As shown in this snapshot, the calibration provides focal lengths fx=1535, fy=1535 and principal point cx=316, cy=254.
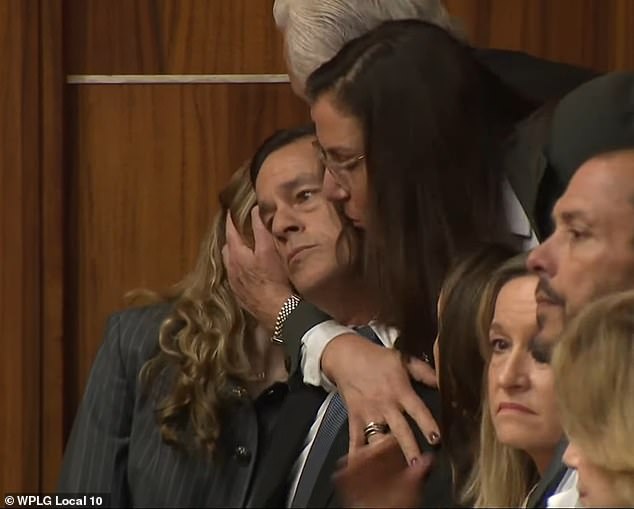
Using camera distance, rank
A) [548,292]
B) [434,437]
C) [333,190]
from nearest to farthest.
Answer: [548,292] < [434,437] < [333,190]

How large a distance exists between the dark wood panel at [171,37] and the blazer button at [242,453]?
0.51 meters

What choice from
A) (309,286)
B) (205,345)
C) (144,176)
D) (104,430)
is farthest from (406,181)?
(144,176)

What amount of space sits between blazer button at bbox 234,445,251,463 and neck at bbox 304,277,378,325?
0.39ft

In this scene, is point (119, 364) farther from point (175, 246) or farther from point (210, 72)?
point (210, 72)

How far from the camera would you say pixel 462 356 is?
3.22 feet

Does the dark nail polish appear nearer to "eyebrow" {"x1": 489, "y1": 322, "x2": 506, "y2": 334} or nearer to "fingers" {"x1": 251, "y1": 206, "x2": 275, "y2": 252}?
"eyebrow" {"x1": 489, "y1": 322, "x2": 506, "y2": 334}

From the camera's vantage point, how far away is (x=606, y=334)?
2.82 ft

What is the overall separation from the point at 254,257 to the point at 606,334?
44 centimetres

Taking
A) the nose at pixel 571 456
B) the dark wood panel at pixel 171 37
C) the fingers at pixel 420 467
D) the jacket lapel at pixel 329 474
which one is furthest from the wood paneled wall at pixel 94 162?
the nose at pixel 571 456

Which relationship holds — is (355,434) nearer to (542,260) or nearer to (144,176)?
(542,260)

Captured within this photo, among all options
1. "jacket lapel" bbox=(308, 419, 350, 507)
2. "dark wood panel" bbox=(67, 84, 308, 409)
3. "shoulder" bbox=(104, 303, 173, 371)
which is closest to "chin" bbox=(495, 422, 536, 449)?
"jacket lapel" bbox=(308, 419, 350, 507)

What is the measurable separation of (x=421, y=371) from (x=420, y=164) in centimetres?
15

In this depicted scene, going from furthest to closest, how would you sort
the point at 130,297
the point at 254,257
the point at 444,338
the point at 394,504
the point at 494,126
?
the point at 130,297 < the point at 254,257 < the point at 494,126 < the point at 444,338 < the point at 394,504

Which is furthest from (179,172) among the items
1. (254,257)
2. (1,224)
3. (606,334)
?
(606,334)
